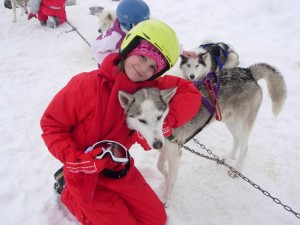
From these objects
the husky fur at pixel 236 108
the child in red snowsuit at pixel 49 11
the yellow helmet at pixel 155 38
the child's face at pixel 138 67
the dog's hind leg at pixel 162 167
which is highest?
the yellow helmet at pixel 155 38

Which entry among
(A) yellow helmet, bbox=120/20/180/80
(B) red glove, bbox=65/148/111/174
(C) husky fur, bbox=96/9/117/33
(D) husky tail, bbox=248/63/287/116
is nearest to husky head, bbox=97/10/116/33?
(C) husky fur, bbox=96/9/117/33

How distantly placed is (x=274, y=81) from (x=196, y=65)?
168cm

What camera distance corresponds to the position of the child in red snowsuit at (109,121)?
178 cm

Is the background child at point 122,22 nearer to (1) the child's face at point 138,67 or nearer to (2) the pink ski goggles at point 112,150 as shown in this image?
(1) the child's face at point 138,67

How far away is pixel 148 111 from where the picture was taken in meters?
1.79

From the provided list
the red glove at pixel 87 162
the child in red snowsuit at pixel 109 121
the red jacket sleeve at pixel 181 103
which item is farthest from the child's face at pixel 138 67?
the red glove at pixel 87 162

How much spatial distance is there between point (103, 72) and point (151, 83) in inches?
16.1

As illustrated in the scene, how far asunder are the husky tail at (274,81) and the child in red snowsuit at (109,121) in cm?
90

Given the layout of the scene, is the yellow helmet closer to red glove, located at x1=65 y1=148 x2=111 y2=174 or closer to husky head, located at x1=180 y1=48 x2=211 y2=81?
red glove, located at x1=65 y1=148 x2=111 y2=174

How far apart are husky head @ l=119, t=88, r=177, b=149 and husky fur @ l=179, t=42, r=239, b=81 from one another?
2.29m

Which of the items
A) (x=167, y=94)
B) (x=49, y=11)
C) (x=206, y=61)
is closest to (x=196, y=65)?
(x=206, y=61)

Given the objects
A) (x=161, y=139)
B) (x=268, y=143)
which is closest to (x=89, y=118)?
(x=161, y=139)

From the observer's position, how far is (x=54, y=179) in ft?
8.59

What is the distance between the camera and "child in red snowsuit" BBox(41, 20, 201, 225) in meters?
1.78
